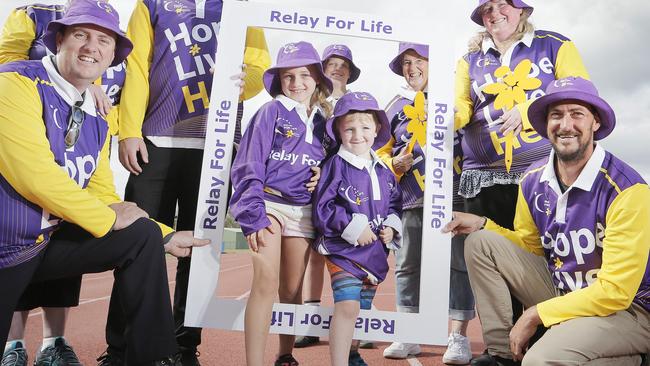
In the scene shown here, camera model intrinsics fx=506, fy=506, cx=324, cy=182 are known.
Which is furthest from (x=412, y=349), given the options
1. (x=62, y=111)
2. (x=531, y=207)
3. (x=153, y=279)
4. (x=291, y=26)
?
(x=62, y=111)

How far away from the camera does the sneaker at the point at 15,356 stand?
10.2 ft

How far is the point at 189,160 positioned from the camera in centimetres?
344

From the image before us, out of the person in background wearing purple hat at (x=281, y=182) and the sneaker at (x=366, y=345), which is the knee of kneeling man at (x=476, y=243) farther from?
the sneaker at (x=366, y=345)

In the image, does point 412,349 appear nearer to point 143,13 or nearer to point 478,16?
point 478,16

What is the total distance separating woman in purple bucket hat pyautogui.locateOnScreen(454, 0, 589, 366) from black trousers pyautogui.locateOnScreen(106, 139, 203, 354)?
1.89 meters

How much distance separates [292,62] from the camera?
3211 millimetres

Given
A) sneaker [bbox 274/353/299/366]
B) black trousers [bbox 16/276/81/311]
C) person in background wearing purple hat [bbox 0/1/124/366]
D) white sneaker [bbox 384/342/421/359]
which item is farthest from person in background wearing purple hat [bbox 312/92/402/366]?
black trousers [bbox 16/276/81/311]

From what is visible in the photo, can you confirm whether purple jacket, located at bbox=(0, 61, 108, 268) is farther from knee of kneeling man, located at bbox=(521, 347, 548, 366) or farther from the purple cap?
knee of kneeling man, located at bbox=(521, 347, 548, 366)

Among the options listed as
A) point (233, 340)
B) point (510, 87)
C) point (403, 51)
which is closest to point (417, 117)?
point (403, 51)

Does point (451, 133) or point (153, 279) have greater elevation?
point (451, 133)

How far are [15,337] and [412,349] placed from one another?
278 cm

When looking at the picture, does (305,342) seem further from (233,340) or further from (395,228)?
(395,228)

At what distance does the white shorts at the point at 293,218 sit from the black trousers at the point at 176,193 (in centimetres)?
69

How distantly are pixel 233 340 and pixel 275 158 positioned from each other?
2.44 meters
